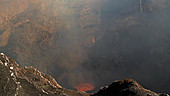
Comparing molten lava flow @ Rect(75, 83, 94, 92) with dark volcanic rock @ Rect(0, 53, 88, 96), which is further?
molten lava flow @ Rect(75, 83, 94, 92)

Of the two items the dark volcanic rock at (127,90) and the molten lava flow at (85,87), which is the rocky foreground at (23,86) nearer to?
the dark volcanic rock at (127,90)

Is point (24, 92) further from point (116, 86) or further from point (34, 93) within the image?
point (116, 86)

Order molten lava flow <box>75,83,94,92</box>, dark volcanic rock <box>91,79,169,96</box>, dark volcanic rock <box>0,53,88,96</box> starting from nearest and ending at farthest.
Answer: dark volcanic rock <box>0,53,88,96</box> → dark volcanic rock <box>91,79,169,96</box> → molten lava flow <box>75,83,94,92</box>

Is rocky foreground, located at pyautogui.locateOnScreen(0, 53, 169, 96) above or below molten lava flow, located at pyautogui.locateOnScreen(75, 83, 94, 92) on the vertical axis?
below

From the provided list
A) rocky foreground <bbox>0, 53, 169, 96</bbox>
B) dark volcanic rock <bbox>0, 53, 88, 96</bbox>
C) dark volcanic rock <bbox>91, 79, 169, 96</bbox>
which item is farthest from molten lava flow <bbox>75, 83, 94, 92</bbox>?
dark volcanic rock <bbox>0, 53, 88, 96</bbox>

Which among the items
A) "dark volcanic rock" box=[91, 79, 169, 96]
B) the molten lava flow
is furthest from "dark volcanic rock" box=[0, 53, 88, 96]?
the molten lava flow

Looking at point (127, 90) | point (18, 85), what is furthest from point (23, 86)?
point (127, 90)

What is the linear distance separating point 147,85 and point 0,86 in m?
38.6

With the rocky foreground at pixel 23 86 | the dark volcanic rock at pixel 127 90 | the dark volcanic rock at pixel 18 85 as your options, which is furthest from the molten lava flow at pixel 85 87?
the dark volcanic rock at pixel 18 85

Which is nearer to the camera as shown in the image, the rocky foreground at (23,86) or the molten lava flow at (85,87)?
the rocky foreground at (23,86)

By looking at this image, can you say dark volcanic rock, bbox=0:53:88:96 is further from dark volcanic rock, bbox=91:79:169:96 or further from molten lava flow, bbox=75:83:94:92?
molten lava flow, bbox=75:83:94:92

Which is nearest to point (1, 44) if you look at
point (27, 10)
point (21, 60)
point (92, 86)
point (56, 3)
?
point (21, 60)

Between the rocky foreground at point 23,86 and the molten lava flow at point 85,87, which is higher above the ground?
the molten lava flow at point 85,87

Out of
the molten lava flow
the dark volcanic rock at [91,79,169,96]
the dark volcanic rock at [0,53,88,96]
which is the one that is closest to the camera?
the dark volcanic rock at [0,53,88,96]
